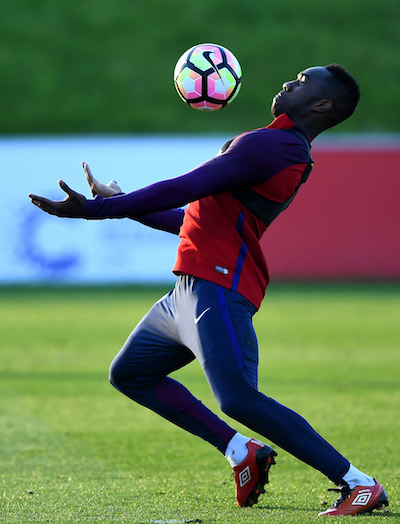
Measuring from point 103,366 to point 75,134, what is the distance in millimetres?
15937

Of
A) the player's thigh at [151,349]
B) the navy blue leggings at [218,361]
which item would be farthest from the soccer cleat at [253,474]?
the player's thigh at [151,349]

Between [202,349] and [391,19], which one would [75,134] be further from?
[202,349]

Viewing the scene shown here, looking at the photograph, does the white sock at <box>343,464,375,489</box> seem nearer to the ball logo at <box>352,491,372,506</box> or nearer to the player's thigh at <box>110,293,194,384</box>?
the ball logo at <box>352,491,372,506</box>

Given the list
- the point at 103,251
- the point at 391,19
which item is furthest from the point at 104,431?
the point at 391,19

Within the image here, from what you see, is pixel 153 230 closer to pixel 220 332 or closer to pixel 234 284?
A: pixel 234 284

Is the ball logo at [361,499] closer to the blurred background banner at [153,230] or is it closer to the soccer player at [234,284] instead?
the soccer player at [234,284]

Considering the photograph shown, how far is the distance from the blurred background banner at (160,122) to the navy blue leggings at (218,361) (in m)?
15.3

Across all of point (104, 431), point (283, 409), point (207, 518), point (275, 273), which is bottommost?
point (275, 273)

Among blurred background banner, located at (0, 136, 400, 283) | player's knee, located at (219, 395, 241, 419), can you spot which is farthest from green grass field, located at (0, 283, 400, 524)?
blurred background banner, located at (0, 136, 400, 283)

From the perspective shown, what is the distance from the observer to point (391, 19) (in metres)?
30.5

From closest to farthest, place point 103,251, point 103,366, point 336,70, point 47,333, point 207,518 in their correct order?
point 207,518
point 336,70
point 103,366
point 47,333
point 103,251

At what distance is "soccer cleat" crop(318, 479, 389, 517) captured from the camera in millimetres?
4660

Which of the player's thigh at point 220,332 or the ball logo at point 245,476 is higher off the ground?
the player's thigh at point 220,332

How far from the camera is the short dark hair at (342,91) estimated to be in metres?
4.91
